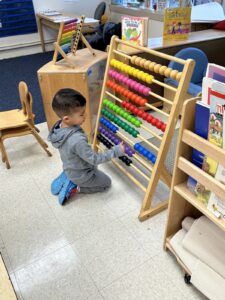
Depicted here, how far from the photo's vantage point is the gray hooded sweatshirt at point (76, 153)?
70.2 inches

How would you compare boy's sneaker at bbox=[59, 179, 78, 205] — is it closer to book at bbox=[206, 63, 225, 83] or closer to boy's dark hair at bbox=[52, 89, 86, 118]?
boy's dark hair at bbox=[52, 89, 86, 118]

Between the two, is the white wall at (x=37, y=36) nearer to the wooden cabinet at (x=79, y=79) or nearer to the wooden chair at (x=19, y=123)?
the wooden cabinet at (x=79, y=79)

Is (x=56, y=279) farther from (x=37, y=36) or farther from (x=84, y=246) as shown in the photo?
(x=37, y=36)

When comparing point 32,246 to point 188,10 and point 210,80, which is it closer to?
point 210,80

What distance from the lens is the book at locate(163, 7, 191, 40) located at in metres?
2.88

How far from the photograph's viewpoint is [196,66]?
9.50 feet

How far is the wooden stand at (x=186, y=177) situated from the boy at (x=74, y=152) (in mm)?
581

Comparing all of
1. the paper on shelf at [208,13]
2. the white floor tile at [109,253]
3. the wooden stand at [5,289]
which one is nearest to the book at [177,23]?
the paper on shelf at [208,13]

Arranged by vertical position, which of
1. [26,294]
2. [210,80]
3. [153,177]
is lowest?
[26,294]

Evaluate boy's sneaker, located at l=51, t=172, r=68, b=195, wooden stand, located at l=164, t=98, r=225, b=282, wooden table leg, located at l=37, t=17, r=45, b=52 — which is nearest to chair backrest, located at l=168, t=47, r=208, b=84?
boy's sneaker, located at l=51, t=172, r=68, b=195

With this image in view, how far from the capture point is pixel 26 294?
57.1 inches

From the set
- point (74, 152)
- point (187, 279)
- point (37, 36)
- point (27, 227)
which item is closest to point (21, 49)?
point (37, 36)

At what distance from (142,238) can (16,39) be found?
4.89 meters

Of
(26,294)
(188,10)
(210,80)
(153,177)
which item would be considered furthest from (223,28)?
(26,294)
